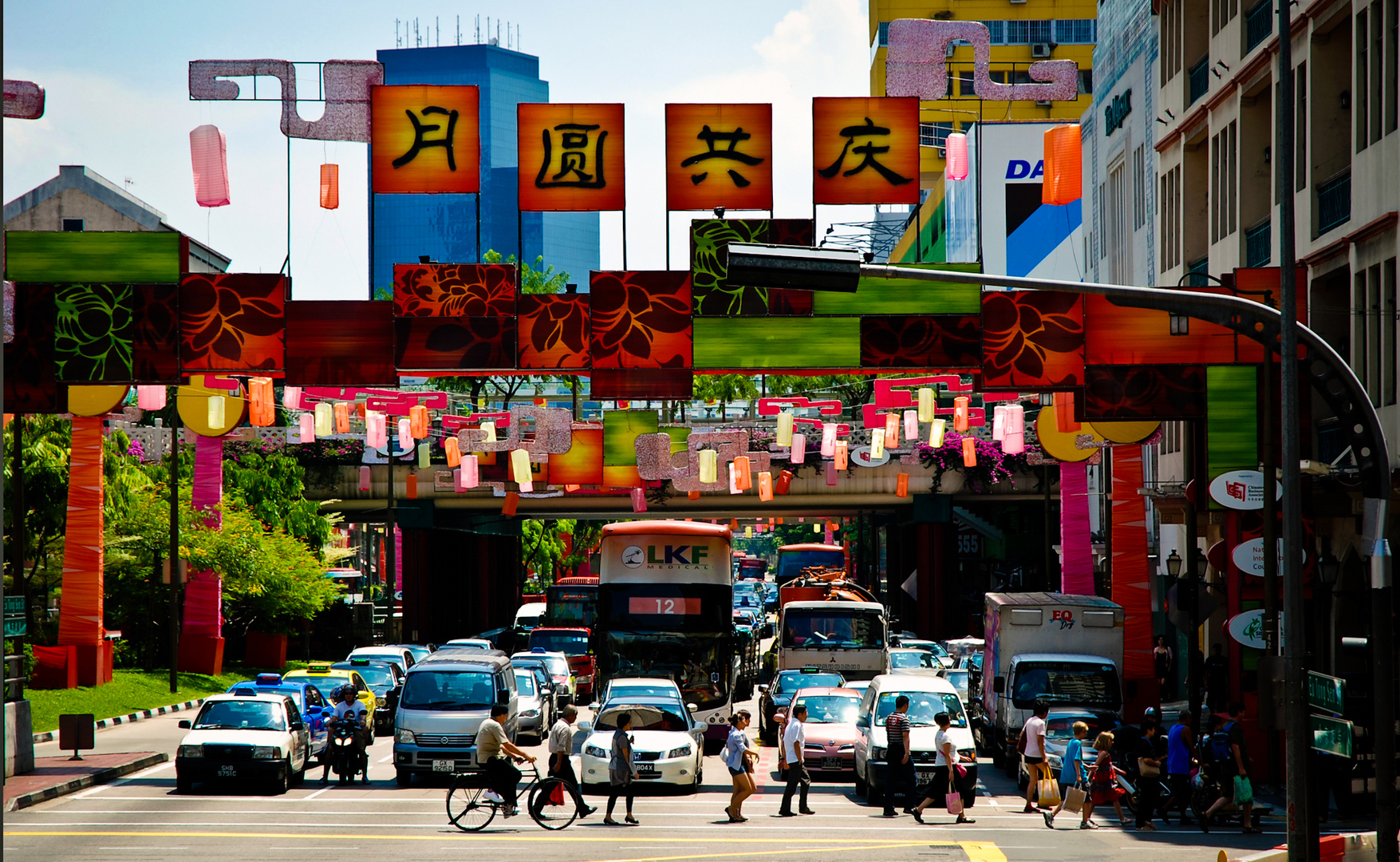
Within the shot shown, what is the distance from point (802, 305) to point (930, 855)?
831cm

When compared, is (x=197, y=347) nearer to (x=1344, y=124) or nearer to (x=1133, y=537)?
(x=1344, y=124)

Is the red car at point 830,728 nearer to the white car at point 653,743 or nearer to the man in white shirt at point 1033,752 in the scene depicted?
the white car at point 653,743

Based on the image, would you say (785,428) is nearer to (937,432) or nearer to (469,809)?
(937,432)

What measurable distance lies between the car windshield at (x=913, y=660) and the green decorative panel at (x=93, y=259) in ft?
76.6

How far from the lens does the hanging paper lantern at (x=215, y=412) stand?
27.7 meters

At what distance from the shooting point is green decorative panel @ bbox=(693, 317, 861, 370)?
2245 centimetres

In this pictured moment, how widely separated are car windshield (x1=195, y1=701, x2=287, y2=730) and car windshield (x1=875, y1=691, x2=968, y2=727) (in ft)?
32.5

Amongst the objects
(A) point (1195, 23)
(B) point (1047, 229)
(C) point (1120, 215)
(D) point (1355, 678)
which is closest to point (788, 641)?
(D) point (1355, 678)

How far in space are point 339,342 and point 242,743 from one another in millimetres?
6654

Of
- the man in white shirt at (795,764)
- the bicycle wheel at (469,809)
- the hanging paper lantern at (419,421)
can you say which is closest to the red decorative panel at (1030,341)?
the man in white shirt at (795,764)

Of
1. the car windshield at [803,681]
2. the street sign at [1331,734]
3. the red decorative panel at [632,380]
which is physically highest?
the red decorative panel at [632,380]

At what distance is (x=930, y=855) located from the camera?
18.4m

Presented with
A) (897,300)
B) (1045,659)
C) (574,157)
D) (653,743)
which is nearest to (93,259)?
(574,157)

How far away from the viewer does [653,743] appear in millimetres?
24516
